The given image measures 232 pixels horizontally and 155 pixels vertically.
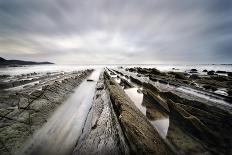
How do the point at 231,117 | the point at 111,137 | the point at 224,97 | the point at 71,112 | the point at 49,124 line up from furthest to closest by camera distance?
the point at 224,97 < the point at 71,112 < the point at 49,124 < the point at 231,117 < the point at 111,137

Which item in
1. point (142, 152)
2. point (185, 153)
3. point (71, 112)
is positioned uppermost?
point (142, 152)

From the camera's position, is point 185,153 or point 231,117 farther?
point 231,117

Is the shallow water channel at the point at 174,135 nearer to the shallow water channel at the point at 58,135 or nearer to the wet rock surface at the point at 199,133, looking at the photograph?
the wet rock surface at the point at 199,133

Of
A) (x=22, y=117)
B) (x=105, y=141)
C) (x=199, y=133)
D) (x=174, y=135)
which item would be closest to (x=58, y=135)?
(x=22, y=117)

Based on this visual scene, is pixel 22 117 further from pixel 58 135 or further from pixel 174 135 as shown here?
pixel 174 135

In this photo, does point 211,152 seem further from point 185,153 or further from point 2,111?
point 2,111

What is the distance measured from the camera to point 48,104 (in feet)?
25.1

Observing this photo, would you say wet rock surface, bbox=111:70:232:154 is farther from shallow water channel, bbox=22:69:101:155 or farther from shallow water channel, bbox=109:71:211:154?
shallow water channel, bbox=22:69:101:155

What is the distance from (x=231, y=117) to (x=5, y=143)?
7.78 m

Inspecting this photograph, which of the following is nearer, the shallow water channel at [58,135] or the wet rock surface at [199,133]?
the wet rock surface at [199,133]

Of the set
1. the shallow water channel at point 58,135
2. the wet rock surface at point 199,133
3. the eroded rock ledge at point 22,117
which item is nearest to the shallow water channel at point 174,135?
the wet rock surface at point 199,133

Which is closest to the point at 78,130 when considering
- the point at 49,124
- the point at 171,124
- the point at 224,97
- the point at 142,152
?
the point at 49,124

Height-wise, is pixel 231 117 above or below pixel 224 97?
above

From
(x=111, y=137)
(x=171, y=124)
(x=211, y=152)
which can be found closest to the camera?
(x=211, y=152)
